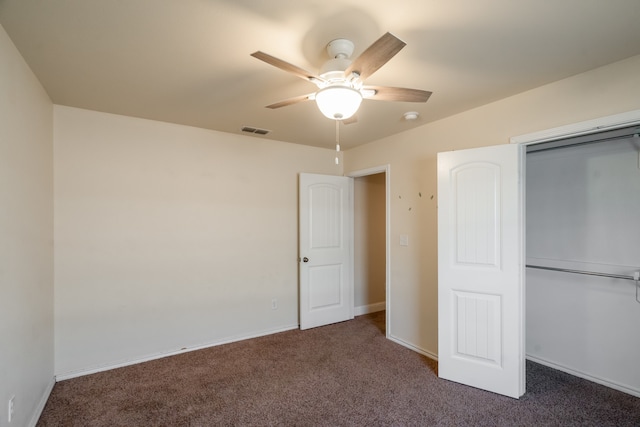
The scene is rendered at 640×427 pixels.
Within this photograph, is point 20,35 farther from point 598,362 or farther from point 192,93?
point 598,362

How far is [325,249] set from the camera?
416 centimetres

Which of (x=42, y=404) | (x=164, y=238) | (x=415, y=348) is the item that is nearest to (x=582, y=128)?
(x=415, y=348)

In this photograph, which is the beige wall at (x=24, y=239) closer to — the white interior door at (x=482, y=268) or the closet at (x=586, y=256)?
the white interior door at (x=482, y=268)

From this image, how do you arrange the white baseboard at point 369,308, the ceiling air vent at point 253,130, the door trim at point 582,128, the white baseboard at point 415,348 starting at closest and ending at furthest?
the door trim at point 582,128 < the white baseboard at point 415,348 < the ceiling air vent at point 253,130 < the white baseboard at point 369,308

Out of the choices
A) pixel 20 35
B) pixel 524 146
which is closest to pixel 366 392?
pixel 524 146

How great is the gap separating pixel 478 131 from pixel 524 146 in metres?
0.42

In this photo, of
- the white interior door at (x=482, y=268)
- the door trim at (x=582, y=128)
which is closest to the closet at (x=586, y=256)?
the door trim at (x=582, y=128)

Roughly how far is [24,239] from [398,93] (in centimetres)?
254

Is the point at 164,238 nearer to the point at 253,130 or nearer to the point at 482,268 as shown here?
the point at 253,130

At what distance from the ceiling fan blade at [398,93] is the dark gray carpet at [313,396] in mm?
2181

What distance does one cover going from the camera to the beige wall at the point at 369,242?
462cm

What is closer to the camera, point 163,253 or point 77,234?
point 77,234

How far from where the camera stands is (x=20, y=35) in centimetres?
171

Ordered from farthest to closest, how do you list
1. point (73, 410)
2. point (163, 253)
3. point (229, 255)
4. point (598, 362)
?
1. point (229, 255)
2. point (163, 253)
3. point (598, 362)
4. point (73, 410)
